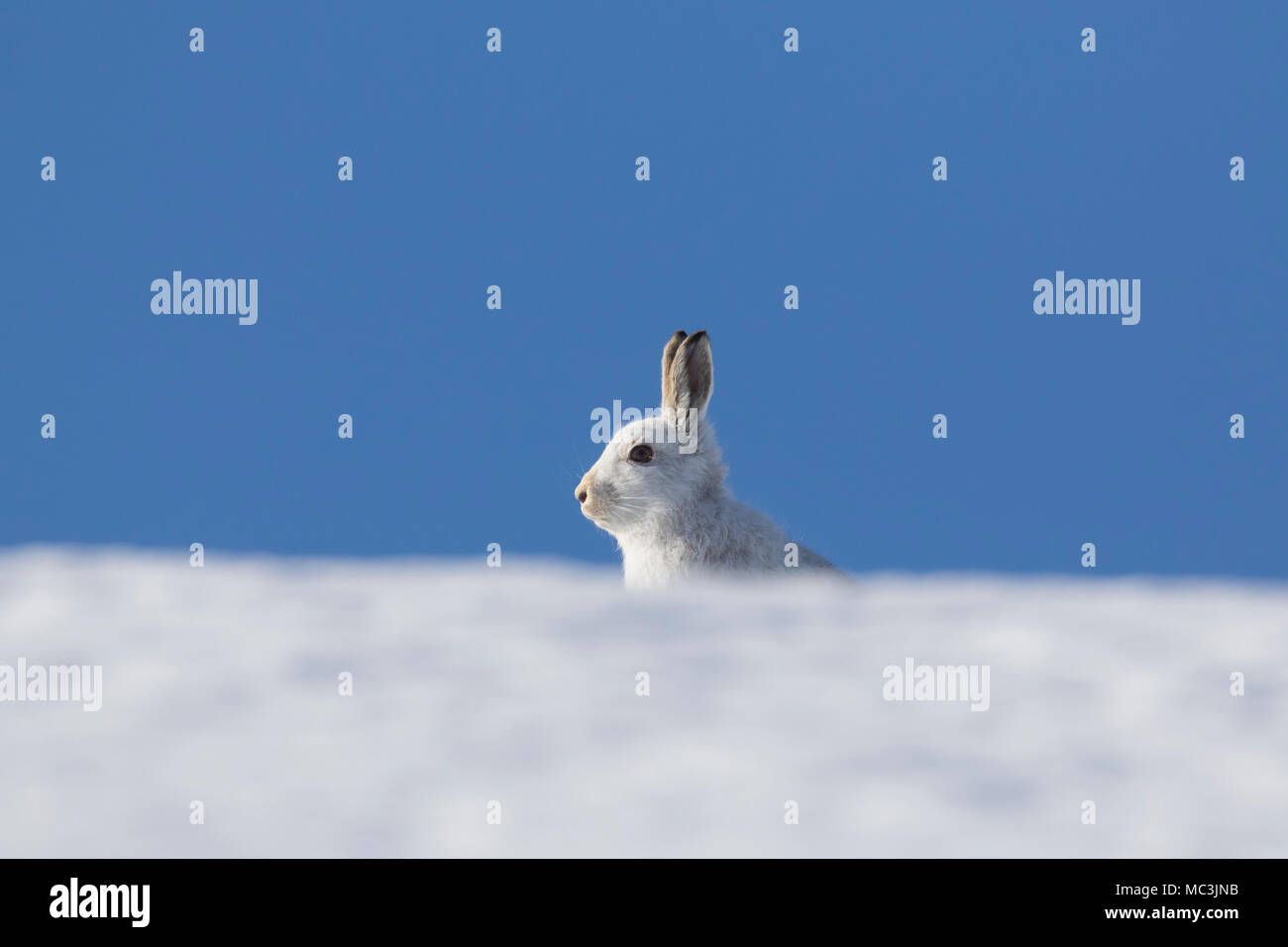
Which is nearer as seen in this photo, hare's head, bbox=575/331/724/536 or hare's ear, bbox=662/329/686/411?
hare's head, bbox=575/331/724/536

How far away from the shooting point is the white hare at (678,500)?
777 centimetres

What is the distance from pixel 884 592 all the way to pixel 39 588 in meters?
5.01

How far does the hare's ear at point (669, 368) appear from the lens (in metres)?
8.01

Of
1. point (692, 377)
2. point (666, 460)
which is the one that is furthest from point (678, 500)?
point (692, 377)

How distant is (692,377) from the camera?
7.98 meters

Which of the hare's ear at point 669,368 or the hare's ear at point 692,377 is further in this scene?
the hare's ear at point 669,368

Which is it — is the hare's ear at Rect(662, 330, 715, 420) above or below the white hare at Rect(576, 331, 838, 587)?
above

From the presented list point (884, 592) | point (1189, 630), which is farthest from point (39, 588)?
point (1189, 630)

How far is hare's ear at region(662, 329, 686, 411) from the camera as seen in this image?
26.3 ft

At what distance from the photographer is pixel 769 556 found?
781 cm

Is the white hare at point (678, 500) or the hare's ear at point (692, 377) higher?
the hare's ear at point (692, 377)

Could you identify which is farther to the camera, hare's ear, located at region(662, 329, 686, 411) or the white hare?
hare's ear, located at region(662, 329, 686, 411)

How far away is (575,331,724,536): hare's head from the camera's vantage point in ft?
25.7

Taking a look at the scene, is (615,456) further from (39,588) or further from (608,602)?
(39,588)
